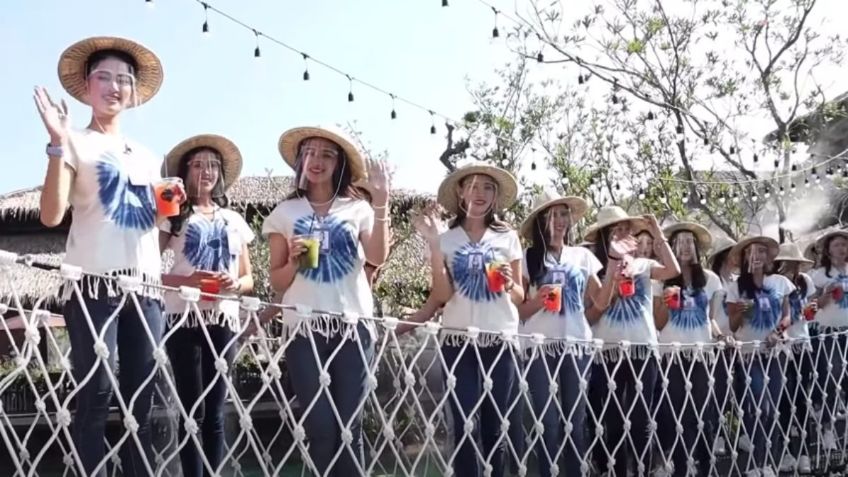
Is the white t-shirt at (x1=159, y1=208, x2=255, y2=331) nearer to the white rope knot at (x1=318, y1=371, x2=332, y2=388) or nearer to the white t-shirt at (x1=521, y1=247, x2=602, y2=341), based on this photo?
the white rope knot at (x1=318, y1=371, x2=332, y2=388)

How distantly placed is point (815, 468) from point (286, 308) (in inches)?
128

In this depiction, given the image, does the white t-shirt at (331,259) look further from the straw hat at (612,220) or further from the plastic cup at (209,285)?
the straw hat at (612,220)

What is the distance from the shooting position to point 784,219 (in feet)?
26.9

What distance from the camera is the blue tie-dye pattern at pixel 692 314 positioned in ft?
13.1

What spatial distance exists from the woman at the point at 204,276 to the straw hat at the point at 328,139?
30cm

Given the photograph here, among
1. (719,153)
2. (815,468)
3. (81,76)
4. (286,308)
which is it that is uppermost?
(719,153)

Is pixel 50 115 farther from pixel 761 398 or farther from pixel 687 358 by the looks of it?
pixel 761 398

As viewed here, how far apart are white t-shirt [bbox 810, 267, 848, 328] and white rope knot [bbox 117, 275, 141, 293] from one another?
429 centimetres

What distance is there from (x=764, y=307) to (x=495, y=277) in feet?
7.08

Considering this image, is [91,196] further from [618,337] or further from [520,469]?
[618,337]

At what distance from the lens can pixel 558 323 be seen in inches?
128

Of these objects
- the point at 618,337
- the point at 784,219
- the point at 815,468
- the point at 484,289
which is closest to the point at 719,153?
the point at 784,219

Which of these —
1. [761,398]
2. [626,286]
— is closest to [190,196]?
[626,286]

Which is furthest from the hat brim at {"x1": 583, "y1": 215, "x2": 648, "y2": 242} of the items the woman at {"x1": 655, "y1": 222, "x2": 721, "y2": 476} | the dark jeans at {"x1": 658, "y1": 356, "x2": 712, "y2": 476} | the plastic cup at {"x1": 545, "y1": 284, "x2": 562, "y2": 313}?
the plastic cup at {"x1": 545, "y1": 284, "x2": 562, "y2": 313}
